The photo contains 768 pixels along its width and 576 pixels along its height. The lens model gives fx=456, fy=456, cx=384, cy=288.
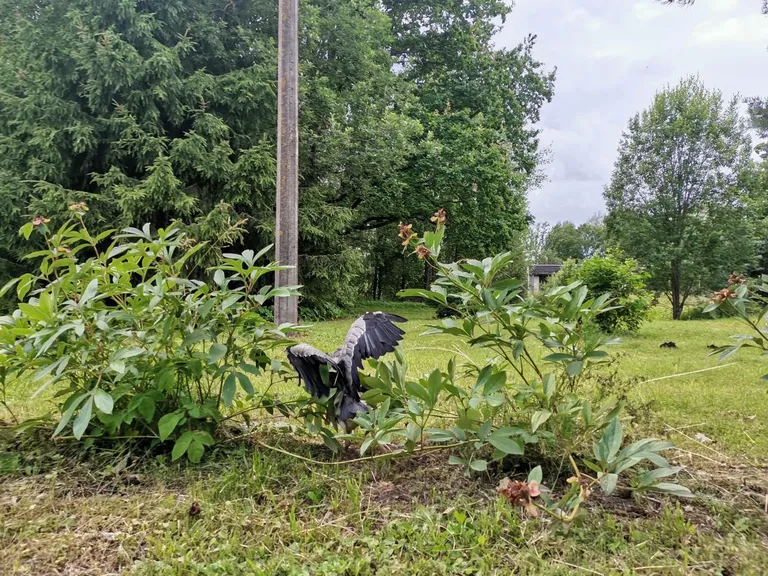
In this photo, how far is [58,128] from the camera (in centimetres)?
731

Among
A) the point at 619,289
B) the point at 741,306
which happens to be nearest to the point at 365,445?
the point at 741,306

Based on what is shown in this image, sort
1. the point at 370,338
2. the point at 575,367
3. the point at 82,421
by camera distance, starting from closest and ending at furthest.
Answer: the point at 82,421
the point at 575,367
the point at 370,338

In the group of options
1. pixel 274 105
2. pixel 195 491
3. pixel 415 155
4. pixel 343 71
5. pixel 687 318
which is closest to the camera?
pixel 195 491

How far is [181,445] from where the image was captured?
5.03ft

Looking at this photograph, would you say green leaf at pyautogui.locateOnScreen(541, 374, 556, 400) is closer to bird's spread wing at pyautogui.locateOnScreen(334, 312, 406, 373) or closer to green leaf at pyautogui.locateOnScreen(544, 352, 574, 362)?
green leaf at pyautogui.locateOnScreen(544, 352, 574, 362)

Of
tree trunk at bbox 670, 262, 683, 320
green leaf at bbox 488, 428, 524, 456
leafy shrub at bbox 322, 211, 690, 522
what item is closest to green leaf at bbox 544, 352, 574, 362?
leafy shrub at bbox 322, 211, 690, 522

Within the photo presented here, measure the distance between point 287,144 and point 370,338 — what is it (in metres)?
4.45

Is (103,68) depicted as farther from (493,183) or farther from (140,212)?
(493,183)

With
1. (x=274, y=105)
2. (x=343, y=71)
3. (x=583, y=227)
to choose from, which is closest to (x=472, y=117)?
(x=343, y=71)

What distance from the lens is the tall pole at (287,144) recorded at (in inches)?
213

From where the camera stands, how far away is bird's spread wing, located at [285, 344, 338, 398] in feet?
4.96

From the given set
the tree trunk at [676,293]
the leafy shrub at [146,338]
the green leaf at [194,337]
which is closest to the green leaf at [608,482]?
the leafy shrub at [146,338]

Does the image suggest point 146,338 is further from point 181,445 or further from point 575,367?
point 575,367

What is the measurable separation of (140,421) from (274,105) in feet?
25.3
